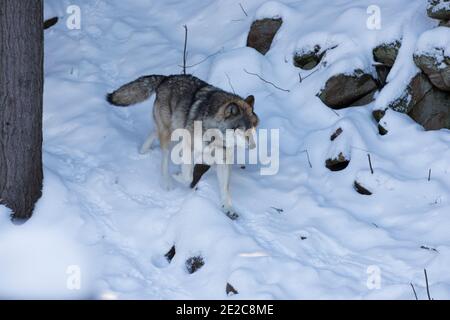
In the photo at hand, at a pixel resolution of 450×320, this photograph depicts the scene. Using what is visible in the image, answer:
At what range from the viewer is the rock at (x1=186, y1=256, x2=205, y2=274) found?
23.6 ft

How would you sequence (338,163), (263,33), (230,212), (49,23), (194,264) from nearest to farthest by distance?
(194,264)
(230,212)
(338,163)
(263,33)
(49,23)

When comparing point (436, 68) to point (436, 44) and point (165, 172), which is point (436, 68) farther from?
point (165, 172)

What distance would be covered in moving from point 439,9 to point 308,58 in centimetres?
197

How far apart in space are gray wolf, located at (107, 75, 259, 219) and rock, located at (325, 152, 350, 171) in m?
1.13

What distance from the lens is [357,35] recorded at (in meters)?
10.1

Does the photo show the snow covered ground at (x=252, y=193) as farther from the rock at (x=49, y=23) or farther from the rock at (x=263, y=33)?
the rock at (x=49, y=23)

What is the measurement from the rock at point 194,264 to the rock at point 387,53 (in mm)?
4203

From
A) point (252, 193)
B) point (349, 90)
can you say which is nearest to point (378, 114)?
point (349, 90)

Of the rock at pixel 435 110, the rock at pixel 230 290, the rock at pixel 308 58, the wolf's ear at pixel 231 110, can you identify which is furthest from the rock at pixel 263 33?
the rock at pixel 230 290

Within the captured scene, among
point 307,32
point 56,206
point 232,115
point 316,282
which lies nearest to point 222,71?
point 307,32

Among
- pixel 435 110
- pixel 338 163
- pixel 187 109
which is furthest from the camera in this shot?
pixel 435 110

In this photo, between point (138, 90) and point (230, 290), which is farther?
point (138, 90)

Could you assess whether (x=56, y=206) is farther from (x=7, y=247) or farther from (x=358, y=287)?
(x=358, y=287)

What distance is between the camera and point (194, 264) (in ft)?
23.7
